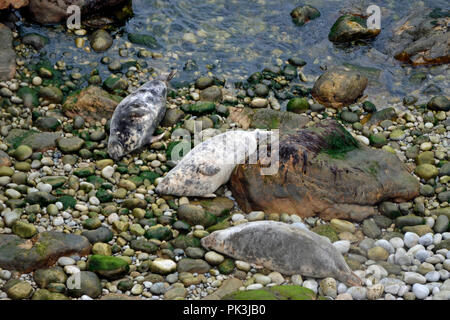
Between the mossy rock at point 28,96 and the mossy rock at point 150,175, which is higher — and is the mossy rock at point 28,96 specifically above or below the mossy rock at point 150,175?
above

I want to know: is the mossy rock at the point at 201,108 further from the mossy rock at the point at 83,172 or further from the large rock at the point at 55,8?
the large rock at the point at 55,8

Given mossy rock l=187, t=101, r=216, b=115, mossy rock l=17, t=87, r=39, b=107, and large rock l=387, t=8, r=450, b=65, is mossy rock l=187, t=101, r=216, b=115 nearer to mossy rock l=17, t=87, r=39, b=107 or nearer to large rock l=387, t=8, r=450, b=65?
mossy rock l=17, t=87, r=39, b=107

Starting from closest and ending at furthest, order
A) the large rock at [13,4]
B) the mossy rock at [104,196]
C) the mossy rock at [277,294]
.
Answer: the mossy rock at [277,294] → the mossy rock at [104,196] → the large rock at [13,4]

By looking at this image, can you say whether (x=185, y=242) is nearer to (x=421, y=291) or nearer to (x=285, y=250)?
(x=285, y=250)

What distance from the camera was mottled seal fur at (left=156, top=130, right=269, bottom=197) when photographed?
6.32m

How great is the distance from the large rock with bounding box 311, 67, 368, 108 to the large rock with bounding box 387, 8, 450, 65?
49.9 inches

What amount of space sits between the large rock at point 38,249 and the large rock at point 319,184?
190 cm

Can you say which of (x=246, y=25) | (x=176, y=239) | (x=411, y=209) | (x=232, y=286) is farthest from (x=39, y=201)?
(x=246, y=25)

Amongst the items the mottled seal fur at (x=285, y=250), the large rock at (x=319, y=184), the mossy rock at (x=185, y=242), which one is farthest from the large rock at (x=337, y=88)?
the mossy rock at (x=185, y=242)

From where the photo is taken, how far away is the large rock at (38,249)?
5.12 meters

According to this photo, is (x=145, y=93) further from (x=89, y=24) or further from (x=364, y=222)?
(x=364, y=222)

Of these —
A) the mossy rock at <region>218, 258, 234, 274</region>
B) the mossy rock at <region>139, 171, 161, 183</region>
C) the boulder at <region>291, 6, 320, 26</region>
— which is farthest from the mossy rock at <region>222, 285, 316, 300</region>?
the boulder at <region>291, 6, 320, 26</region>

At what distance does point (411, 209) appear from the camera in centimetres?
629

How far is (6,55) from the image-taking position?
8.20m
